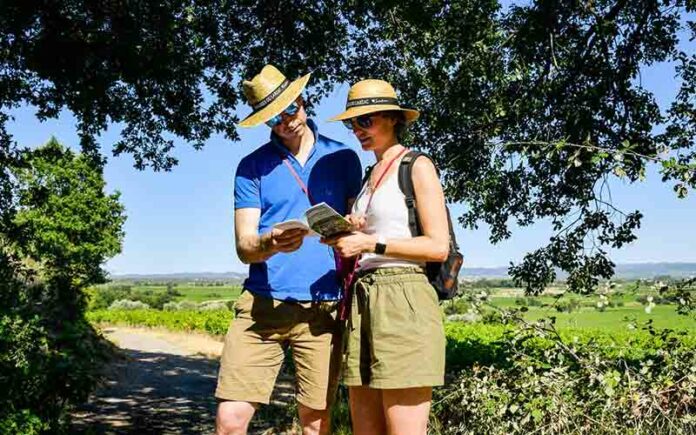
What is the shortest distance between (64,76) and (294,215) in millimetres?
6546

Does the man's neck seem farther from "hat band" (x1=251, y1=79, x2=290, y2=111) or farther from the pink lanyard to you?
the pink lanyard

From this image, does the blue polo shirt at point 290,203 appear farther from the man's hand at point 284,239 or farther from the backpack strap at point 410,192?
the backpack strap at point 410,192

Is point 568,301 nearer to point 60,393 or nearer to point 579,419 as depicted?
point 579,419

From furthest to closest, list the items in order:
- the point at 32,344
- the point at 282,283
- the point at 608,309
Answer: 1. the point at 32,344
2. the point at 608,309
3. the point at 282,283

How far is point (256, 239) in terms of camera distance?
299 cm

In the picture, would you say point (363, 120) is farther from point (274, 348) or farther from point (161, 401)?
point (161, 401)

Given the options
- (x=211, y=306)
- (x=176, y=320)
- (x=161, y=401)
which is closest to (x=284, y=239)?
(x=161, y=401)

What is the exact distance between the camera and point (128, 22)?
318 inches

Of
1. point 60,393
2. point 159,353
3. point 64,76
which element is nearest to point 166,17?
point 64,76

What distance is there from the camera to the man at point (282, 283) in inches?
123

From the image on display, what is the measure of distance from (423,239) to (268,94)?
3.68ft

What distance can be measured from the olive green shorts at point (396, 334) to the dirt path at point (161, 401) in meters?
5.72

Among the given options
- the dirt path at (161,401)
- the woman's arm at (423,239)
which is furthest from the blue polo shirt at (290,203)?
the dirt path at (161,401)

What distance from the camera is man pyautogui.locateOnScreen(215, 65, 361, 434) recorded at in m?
3.12
